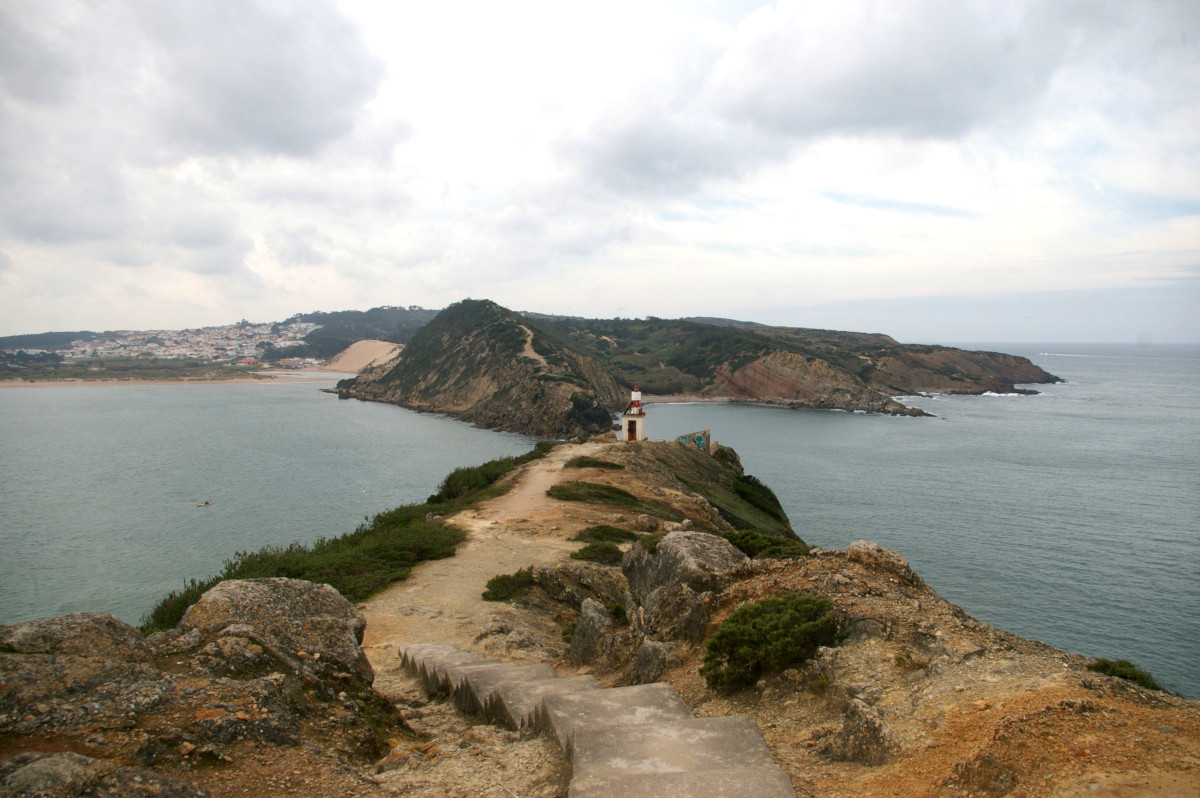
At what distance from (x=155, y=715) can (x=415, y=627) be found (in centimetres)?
729

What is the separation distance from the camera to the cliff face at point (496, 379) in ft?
215

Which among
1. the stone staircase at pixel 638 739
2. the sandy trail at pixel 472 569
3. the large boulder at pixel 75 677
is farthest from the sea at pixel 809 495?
the stone staircase at pixel 638 739

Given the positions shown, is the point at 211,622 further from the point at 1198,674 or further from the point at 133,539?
the point at 133,539

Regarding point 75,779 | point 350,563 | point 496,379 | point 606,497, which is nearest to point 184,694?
point 75,779

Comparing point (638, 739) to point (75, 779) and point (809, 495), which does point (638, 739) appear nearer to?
point (75, 779)

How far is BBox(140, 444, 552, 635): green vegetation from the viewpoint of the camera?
12.6 m

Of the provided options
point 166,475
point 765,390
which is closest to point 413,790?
point 166,475

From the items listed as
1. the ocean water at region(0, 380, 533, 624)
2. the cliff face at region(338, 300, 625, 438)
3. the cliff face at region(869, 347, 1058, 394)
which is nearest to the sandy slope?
the cliff face at region(338, 300, 625, 438)

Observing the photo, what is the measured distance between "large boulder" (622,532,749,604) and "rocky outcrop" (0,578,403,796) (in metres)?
3.91

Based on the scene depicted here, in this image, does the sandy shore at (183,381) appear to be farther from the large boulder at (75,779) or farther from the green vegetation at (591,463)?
the large boulder at (75,779)

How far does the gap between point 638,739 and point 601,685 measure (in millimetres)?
2911

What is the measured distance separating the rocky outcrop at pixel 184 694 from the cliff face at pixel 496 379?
55.1m

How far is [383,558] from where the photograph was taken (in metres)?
15.4

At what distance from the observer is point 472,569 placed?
14992 millimetres
